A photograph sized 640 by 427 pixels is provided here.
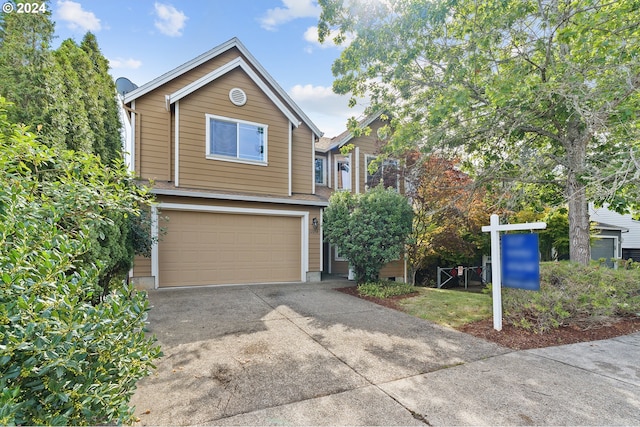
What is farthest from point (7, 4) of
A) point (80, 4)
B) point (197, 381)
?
point (197, 381)

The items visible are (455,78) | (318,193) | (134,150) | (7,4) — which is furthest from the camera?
(318,193)

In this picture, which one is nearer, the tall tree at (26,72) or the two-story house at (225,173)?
the tall tree at (26,72)

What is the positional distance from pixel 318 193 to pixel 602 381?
9.41m

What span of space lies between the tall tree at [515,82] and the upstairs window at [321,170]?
4691mm

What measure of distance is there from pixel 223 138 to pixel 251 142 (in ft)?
2.94

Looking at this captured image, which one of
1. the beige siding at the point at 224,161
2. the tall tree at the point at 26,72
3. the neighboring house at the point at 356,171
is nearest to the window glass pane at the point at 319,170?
the neighboring house at the point at 356,171

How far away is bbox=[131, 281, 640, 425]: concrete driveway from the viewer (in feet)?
9.27

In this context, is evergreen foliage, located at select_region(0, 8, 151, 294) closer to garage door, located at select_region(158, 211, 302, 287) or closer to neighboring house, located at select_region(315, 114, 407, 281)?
garage door, located at select_region(158, 211, 302, 287)

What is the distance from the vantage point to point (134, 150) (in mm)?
8820

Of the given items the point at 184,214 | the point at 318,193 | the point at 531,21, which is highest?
the point at 531,21

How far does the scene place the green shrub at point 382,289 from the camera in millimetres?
8212

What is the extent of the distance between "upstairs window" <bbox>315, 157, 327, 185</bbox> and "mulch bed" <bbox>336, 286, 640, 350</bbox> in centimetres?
872

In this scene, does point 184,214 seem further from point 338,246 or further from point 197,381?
point 197,381

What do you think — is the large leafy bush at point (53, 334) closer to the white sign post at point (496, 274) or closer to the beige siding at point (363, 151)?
the white sign post at point (496, 274)
